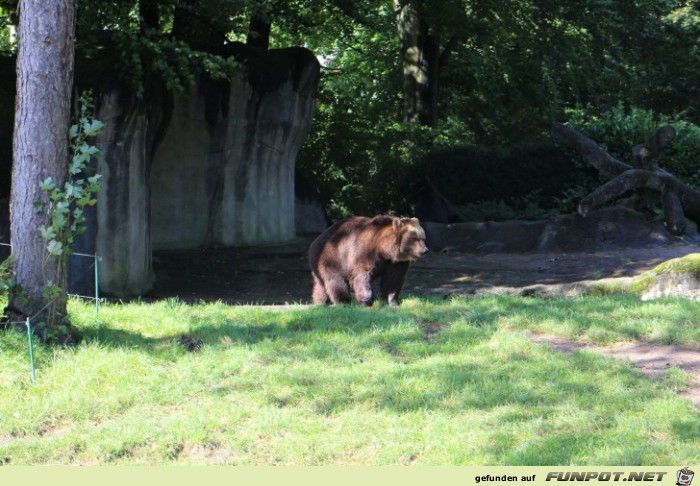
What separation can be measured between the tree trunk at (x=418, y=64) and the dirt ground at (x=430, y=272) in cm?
749

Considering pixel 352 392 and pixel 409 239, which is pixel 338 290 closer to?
pixel 409 239

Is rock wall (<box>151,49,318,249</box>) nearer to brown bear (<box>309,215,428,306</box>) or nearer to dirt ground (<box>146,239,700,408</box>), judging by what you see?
dirt ground (<box>146,239,700,408</box>)

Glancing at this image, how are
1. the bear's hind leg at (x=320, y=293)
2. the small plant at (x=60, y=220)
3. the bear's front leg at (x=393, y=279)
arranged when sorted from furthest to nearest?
1. the bear's hind leg at (x=320, y=293)
2. the bear's front leg at (x=393, y=279)
3. the small plant at (x=60, y=220)

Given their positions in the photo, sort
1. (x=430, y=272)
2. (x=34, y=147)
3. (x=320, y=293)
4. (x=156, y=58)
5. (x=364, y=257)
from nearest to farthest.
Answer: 1. (x=34, y=147)
2. (x=364, y=257)
3. (x=320, y=293)
4. (x=156, y=58)
5. (x=430, y=272)

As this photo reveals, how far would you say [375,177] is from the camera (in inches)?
1024

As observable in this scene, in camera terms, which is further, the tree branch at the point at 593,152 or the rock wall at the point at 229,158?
the rock wall at the point at 229,158

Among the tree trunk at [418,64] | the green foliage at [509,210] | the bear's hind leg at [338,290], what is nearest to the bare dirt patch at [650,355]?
the bear's hind leg at [338,290]

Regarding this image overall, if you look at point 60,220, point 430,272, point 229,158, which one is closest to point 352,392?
point 60,220

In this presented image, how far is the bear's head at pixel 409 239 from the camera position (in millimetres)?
11609

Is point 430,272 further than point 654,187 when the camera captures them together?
No

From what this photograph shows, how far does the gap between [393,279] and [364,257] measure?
1.55ft

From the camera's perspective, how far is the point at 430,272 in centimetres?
1772

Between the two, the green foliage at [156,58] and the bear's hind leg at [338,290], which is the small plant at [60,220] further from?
the green foliage at [156,58]

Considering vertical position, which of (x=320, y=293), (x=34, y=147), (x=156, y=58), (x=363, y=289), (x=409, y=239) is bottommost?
(x=320, y=293)
